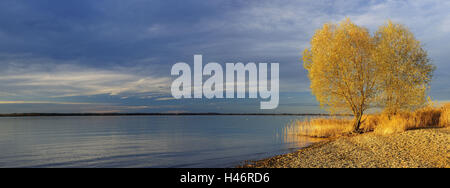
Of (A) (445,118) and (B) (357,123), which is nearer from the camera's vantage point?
(A) (445,118)

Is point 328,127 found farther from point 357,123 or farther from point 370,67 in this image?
point 370,67

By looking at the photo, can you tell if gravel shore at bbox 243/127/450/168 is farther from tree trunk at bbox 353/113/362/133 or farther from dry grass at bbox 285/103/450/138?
tree trunk at bbox 353/113/362/133

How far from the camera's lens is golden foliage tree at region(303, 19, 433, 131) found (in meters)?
27.1

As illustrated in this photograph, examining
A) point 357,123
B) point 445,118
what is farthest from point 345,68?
point 445,118

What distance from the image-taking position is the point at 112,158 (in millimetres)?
19688

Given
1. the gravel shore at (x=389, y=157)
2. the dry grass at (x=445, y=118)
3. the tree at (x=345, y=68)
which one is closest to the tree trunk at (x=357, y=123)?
the tree at (x=345, y=68)

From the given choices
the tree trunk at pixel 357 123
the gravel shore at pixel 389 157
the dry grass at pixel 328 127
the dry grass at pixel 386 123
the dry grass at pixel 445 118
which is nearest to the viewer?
the gravel shore at pixel 389 157

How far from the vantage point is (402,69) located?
1067 inches

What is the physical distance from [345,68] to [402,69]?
18.0 ft

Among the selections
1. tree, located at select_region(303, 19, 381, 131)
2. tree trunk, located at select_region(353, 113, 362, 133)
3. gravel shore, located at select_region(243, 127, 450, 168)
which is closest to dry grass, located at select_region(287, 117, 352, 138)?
tree trunk, located at select_region(353, 113, 362, 133)

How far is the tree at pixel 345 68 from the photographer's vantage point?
27109mm

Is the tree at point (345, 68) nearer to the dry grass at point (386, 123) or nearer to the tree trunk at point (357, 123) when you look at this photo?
the tree trunk at point (357, 123)
